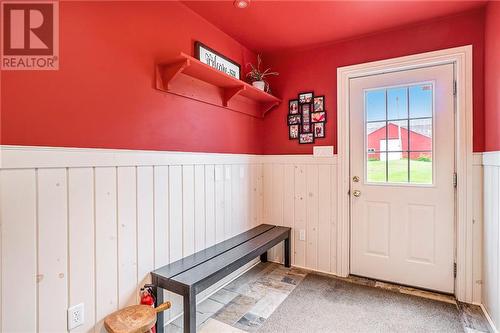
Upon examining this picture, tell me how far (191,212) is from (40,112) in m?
1.19

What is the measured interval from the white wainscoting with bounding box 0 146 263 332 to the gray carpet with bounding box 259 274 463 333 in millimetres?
889

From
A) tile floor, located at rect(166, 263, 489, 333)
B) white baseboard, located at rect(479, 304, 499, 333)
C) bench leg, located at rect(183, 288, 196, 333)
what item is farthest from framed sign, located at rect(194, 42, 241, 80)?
white baseboard, located at rect(479, 304, 499, 333)

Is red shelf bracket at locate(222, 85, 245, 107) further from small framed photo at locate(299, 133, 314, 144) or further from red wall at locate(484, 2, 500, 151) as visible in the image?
red wall at locate(484, 2, 500, 151)

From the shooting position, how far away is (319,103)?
2795 millimetres

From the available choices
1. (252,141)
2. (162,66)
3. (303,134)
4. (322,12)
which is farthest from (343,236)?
(162,66)

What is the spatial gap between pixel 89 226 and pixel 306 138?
2.16 meters

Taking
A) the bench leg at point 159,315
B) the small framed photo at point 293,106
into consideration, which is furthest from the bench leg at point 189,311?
the small framed photo at point 293,106

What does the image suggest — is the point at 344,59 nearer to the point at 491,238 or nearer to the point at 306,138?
the point at 306,138

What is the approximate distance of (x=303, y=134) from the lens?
2.88 metres

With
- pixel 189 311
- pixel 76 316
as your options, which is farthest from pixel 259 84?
pixel 76 316

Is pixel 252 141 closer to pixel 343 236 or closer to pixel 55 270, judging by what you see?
pixel 343 236

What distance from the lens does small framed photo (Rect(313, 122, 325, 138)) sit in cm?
278

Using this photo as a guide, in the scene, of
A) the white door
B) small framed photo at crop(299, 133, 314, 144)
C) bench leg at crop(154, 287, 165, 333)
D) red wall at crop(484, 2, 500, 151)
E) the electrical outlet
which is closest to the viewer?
the electrical outlet

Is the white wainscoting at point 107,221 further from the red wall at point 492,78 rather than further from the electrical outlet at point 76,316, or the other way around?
the red wall at point 492,78
